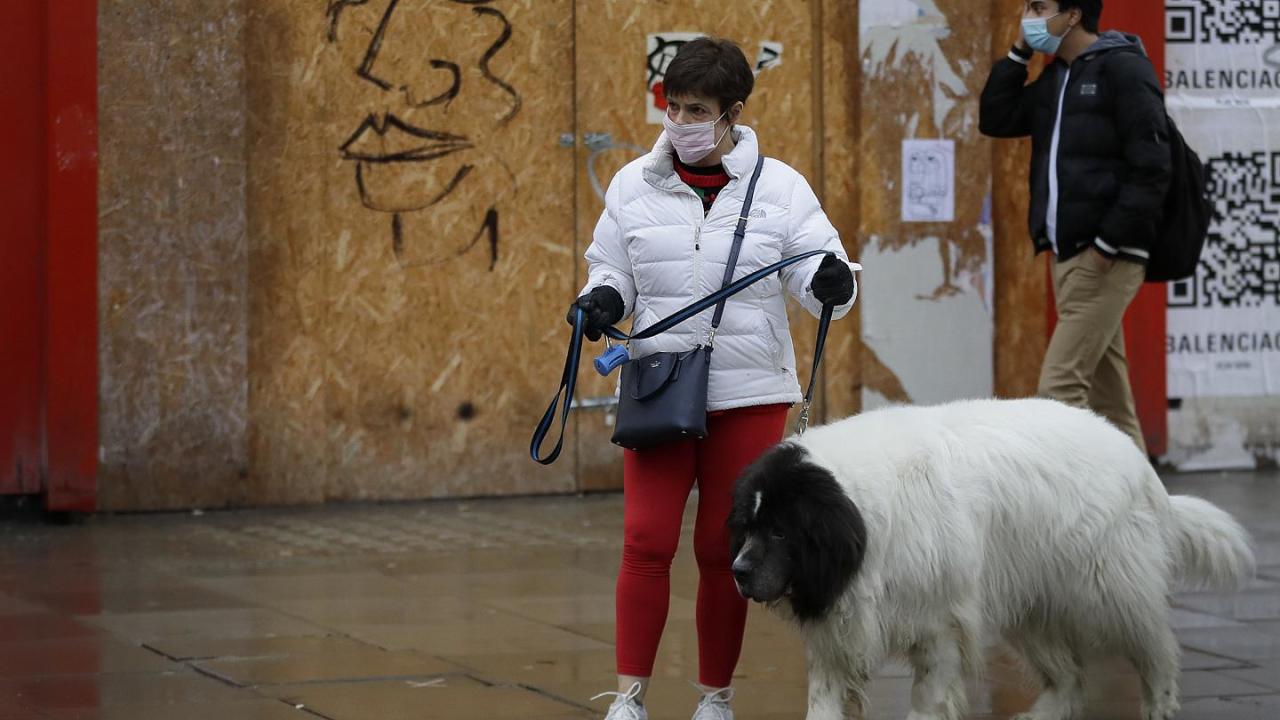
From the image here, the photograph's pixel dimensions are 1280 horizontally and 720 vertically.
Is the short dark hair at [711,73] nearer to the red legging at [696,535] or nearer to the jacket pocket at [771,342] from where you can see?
the jacket pocket at [771,342]

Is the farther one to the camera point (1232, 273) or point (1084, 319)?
point (1232, 273)

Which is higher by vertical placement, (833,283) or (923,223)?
(923,223)

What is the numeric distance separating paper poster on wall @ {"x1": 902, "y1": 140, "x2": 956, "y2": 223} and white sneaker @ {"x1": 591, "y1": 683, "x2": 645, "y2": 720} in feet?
18.4

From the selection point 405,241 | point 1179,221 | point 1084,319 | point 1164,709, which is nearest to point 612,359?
point 1164,709

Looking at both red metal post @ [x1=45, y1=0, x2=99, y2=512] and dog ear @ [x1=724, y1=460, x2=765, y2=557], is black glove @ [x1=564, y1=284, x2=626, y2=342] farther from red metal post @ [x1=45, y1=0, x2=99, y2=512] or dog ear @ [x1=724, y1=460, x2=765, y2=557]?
red metal post @ [x1=45, y1=0, x2=99, y2=512]

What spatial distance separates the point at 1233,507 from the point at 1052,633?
446cm

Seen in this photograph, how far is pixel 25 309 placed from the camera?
9359 mm

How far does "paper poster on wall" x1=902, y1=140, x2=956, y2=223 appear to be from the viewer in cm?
1059

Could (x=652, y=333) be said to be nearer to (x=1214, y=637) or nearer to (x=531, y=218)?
(x=1214, y=637)

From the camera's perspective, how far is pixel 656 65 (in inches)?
400

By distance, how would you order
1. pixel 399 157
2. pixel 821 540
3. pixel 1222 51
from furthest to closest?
pixel 1222 51 < pixel 399 157 < pixel 821 540

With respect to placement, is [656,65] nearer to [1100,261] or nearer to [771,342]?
[1100,261]

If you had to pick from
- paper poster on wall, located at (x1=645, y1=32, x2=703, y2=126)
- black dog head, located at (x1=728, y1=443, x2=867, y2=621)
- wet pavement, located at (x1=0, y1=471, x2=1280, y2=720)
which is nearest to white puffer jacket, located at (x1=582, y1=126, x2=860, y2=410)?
black dog head, located at (x1=728, y1=443, x2=867, y2=621)

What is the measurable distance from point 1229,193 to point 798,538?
266 inches
